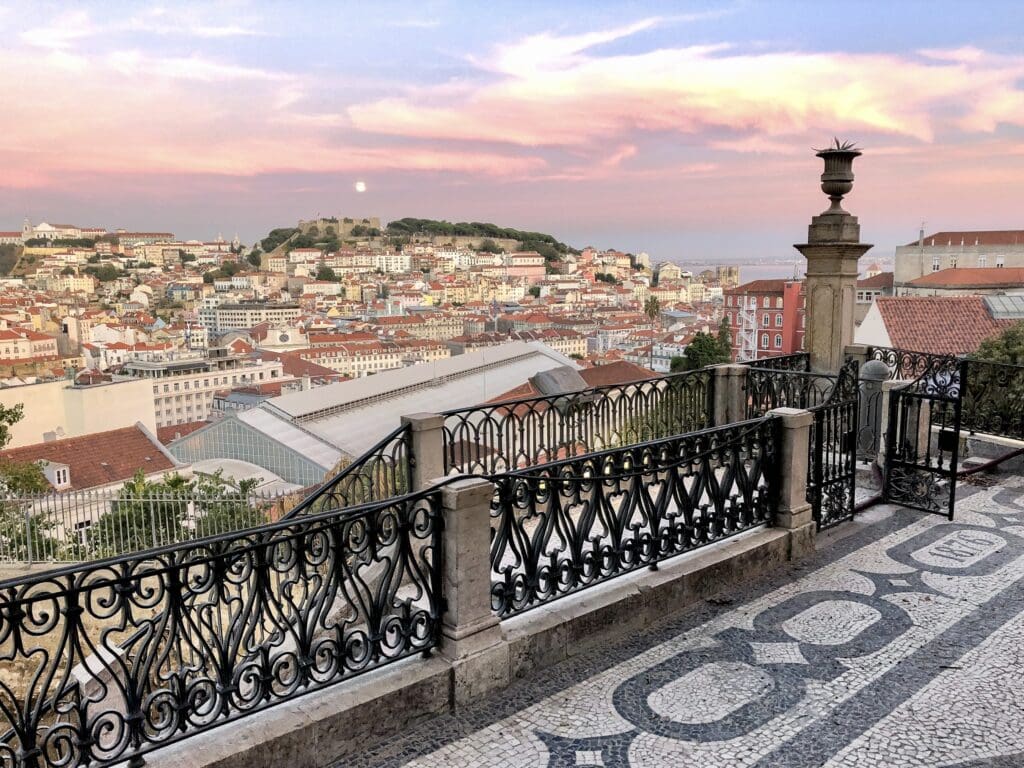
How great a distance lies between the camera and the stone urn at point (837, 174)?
359 inches

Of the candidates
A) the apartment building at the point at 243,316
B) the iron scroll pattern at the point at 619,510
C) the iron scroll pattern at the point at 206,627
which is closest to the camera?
the iron scroll pattern at the point at 206,627

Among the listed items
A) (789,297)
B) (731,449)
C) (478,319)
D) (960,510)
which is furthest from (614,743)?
(478,319)

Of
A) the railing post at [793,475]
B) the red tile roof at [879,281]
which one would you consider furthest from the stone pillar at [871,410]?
the red tile roof at [879,281]

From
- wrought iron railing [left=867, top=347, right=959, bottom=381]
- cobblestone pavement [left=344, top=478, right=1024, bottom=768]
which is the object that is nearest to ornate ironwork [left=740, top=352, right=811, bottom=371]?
A: wrought iron railing [left=867, top=347, right=959, bottom=381]

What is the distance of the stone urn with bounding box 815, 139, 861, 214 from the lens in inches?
359

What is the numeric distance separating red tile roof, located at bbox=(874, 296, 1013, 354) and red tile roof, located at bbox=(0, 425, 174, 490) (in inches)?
980

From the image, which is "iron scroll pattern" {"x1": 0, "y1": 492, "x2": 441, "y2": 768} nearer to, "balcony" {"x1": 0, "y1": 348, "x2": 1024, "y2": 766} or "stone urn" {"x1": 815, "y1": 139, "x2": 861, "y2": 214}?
"balcony" {"x1": 0, "y1": 348, "x2": 1024, "y2": 766}

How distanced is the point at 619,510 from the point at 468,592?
1.39 metres

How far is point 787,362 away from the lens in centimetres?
943

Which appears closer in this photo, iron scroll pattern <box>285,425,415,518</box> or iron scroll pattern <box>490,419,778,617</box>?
iron scroll pattern <box>490,419,778,617</box>

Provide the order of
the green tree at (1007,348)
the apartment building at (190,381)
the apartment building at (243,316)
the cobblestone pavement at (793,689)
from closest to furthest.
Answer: the cobblestone pavement at (793,689), the green tree at (1007,348), the apartment building at (190,381), the apartment building at (243,316)

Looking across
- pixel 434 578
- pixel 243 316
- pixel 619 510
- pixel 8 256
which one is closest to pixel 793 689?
pixel 619 510

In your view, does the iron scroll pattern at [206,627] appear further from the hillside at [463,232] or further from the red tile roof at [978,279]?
the hillside at [463,232]

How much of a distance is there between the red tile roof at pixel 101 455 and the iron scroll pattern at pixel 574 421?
19.4 m
